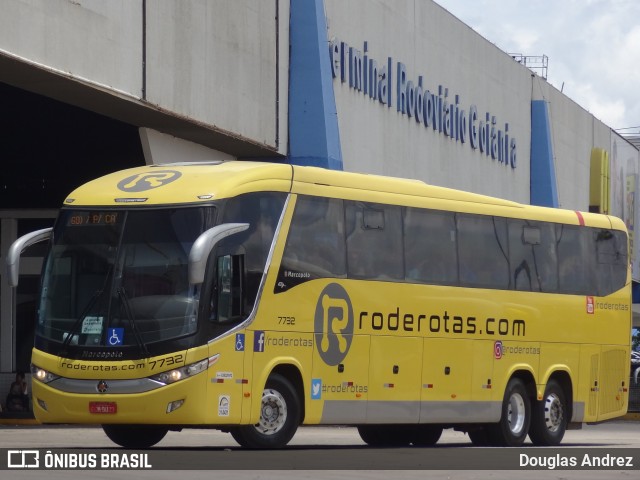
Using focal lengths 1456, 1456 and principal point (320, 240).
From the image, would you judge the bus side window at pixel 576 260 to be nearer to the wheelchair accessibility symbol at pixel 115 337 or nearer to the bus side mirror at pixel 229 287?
the bus side mirror at pixel 229 287

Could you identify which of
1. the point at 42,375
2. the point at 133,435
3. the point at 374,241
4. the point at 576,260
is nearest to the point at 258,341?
the point at 133,435

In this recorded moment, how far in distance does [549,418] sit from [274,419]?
6.50 meters

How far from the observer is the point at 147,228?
16.8m

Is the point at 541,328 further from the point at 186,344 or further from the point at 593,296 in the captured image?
the point at 186,344

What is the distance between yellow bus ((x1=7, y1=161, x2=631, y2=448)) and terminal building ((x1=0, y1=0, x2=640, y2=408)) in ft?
15.1

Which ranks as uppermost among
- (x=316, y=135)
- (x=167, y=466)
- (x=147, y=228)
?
(x=316, y=135)

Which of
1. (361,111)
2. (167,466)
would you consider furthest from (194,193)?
(361,111)

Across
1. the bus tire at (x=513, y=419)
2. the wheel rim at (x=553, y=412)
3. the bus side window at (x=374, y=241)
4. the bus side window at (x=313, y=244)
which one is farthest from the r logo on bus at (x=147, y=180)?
the wheel rim at (x=553, y=412)

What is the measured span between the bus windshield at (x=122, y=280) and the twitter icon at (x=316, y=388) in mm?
2312

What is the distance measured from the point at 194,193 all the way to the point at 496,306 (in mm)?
6195

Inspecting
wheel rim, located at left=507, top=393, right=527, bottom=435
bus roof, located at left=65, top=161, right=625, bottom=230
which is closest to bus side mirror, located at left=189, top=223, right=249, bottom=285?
bus roof, located at left=65, top=161, right=625, bottom=230

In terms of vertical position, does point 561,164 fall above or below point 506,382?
above

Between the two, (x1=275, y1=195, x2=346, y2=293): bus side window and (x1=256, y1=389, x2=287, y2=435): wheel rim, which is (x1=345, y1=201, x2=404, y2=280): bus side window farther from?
(x1=256, y1=389, x2=287, y2=435): wheel rim

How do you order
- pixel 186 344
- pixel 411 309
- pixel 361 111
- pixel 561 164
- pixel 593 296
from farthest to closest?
pixel 561 164, pixel 361 111, pixel 593 296, pixel 411 309, pixel 186 344
